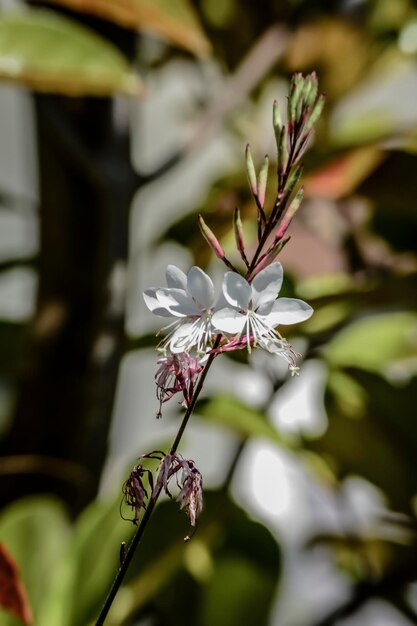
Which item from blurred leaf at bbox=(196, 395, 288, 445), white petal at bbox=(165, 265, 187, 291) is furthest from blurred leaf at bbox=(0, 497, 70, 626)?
white petal at bbox=(165, 265, 187, 291)

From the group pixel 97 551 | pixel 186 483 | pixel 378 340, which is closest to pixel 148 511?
pixel 186 483

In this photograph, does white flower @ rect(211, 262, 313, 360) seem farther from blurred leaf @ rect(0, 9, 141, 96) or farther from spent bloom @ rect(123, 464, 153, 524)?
blurred leaf @ rect(0, 9, 141, 96)

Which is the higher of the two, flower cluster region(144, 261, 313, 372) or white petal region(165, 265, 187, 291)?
white petal region(165, 265, 187, 291)

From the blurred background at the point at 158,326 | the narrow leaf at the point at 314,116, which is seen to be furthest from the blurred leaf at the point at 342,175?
the narrow leaf at the point at 314,116

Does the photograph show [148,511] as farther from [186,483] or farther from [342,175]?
[342,175]

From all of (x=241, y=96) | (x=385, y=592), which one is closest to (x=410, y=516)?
(x=385, y=592)

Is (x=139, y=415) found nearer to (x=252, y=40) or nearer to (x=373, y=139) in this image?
(x=252, y=40)
